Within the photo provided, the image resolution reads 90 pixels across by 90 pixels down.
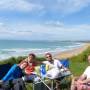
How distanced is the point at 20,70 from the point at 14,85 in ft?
1.46

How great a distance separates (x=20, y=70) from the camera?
8383mm

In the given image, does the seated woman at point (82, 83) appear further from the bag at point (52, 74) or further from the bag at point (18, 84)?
the bag at point (52, 74)

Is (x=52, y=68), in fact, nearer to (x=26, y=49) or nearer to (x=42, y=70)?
(x=42, y=70)

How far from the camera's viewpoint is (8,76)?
816cm

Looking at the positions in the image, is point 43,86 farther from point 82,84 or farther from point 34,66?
point 82,84

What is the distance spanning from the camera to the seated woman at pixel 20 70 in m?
8.18

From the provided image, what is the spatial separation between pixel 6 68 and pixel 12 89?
Answer: 758mm

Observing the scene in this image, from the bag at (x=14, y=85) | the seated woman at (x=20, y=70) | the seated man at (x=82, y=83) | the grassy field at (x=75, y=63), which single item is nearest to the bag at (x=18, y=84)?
the bag at (x=14, y=85)

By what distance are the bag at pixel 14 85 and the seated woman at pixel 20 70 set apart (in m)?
0.12

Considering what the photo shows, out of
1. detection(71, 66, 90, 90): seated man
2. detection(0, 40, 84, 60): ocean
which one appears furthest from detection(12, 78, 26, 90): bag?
detection(0, 40, 84, 60): ocean

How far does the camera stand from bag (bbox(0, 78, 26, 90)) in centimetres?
787

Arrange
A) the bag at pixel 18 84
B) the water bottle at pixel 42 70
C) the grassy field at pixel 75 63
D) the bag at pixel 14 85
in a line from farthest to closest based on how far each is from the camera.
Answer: the grassy field at pixel 75 63, the water bottle at pixel 42 70, the bag at pixel 18 84, the bag at pixel 14 85

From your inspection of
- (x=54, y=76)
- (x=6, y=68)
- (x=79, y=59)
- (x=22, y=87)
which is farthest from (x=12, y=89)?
(x=79, y=59)

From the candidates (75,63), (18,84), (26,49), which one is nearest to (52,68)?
(18,84)
